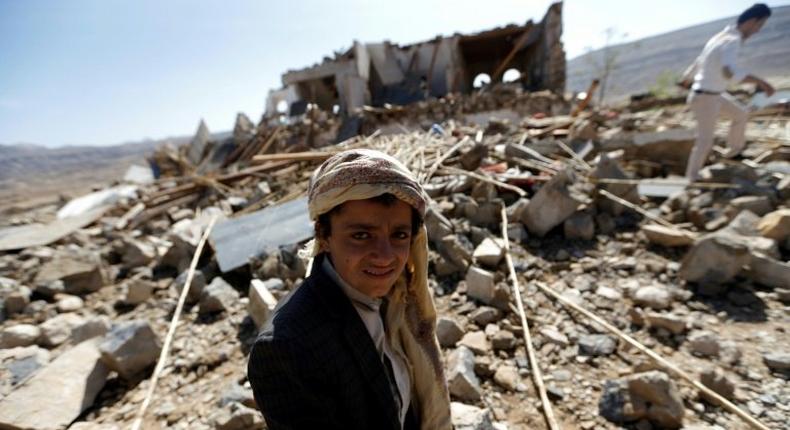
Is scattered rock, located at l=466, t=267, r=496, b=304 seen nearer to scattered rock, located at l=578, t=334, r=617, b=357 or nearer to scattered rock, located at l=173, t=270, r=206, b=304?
scattered rock, located at l=578, t=334, r=617, b=357

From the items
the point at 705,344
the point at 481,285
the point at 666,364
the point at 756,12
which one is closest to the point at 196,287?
the point at 481,285

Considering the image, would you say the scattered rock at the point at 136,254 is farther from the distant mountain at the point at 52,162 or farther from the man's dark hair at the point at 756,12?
the distant mountain at the point at 52,162

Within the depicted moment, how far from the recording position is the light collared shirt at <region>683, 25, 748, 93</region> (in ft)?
13.1

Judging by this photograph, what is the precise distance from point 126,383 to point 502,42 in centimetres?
1986

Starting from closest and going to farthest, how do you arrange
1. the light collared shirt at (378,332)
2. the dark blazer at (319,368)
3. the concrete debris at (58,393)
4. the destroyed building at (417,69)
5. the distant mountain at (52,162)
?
the dark blazer at (319,368) < the light collared shirt at (378,332) < the concrete debris at (58,393) < the destroyed building at (417,69) < the distant mountain at (52,162)

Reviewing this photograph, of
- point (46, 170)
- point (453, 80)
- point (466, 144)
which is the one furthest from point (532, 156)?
point (46, 170)

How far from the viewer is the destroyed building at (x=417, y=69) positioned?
15.7 m

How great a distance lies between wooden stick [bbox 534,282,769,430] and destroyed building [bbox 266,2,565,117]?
14.2 m

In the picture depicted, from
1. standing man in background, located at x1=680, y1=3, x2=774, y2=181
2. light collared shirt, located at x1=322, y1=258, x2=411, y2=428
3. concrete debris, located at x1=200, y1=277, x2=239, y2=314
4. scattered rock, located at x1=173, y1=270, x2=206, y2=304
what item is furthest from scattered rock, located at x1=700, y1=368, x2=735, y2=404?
scattered rock, located at x1=173, y1=270, x2=206, y2=304

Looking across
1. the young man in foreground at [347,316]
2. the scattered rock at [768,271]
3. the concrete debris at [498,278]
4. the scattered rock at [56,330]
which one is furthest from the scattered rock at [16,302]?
the scattered rock at [768,271]

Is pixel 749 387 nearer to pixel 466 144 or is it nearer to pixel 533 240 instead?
pixel 533 240

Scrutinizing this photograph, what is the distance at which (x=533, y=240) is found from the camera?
3.81 meters

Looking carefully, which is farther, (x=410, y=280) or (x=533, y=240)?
(x=533, y=240)

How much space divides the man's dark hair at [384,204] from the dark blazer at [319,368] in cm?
15
